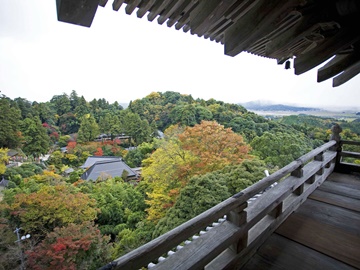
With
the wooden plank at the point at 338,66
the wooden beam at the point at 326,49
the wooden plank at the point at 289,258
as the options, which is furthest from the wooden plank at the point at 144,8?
the wooden plank at the point at 289,258

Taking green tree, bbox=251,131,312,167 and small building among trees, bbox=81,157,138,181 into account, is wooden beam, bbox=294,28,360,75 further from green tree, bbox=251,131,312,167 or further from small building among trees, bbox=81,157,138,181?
small building among trees, bbox=81,157,138,181

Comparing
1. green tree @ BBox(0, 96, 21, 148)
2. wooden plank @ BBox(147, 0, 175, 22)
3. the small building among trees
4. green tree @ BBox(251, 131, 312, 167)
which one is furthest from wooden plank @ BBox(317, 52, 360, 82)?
green tree @ BBox(0, 96, 21, 148)

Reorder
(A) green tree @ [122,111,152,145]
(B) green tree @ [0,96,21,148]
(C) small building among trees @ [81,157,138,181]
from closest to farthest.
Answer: (C) small building among trees @ [81,157,138,181] < (B) green tree @ [0,96,21,148] < (A) green tree @ [122,111,152,145]

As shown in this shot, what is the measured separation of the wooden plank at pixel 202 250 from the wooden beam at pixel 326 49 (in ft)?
3.31

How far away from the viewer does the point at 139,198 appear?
10.4 metres

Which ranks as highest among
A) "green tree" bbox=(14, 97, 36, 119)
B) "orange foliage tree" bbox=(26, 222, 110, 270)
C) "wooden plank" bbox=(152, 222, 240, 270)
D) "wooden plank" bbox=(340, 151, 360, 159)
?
"green tree" bbox=(14, 97, 36, 119)

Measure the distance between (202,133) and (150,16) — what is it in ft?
25.6

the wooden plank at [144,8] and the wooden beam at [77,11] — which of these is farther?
the wooden plank at [144,8]

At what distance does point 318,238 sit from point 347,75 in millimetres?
1292

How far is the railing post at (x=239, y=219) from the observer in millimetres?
1225

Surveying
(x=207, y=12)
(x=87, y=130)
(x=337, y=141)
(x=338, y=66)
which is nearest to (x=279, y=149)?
(x=337, y=141)

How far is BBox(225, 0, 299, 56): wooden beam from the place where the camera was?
690 millimetres

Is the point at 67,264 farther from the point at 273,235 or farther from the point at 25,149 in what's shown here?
the point at 25,149

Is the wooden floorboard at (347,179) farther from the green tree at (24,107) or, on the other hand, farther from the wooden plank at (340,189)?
the green tree at (24,107)
